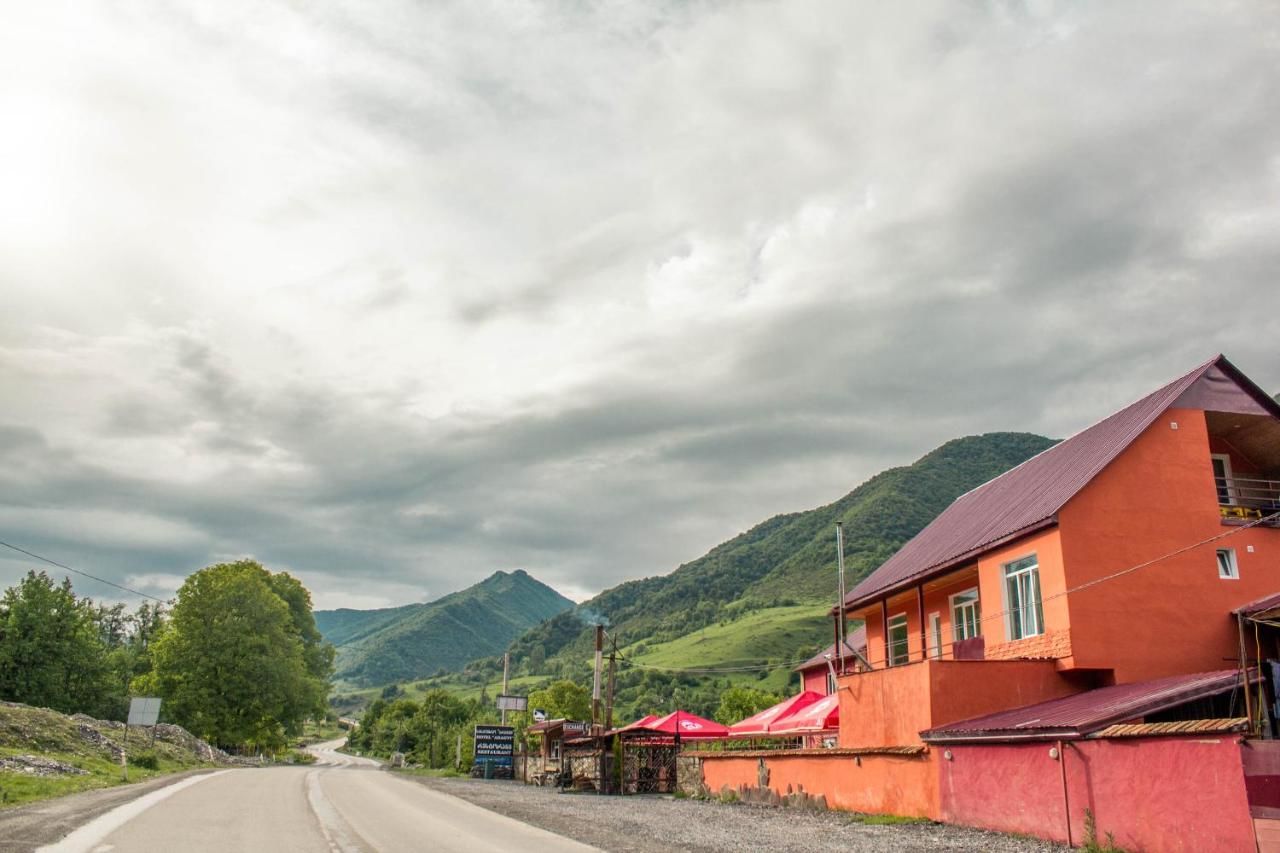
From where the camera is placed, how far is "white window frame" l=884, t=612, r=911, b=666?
29691 millimetres

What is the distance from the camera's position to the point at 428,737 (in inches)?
3110

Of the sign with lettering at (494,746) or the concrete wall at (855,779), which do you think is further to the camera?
the sign with lettering at (494,746)

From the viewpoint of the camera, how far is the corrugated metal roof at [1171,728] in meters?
12.7

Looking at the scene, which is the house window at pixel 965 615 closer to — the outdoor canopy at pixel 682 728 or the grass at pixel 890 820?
the grass at pixel 890 820

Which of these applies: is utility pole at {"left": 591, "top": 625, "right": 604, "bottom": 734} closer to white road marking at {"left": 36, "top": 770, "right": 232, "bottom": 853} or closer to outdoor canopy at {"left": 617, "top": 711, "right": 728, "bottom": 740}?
outdoor canopy at {"left": 617, "top": 711, "right": 728, "bottom": 740}

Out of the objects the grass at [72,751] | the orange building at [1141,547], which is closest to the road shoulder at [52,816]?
the grass at [72,751]

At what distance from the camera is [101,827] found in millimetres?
14531

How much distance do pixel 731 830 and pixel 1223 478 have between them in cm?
1587

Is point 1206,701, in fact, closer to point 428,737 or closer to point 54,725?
point 54,725

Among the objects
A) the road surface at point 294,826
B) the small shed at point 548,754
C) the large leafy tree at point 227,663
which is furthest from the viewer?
→ the large leafy tree at point 227,663

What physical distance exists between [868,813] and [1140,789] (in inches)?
317

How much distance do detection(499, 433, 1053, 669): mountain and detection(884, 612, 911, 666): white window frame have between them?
85105 mm

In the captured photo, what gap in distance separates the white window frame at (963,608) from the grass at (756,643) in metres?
76.1

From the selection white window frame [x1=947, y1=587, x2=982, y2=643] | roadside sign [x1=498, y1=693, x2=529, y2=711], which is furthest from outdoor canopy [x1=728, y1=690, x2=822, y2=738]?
roadside sign [x1=498, y1=693, x2=529, y2=711]
